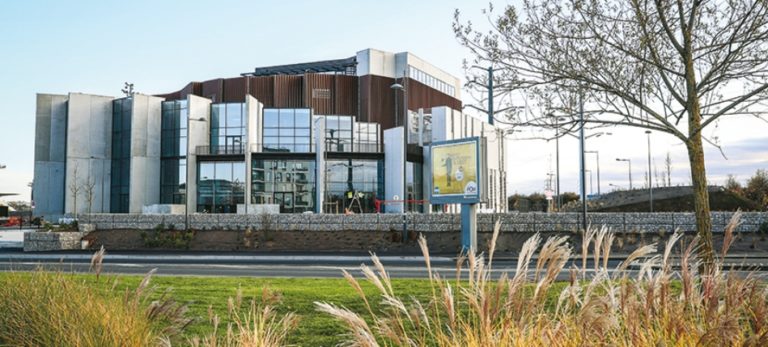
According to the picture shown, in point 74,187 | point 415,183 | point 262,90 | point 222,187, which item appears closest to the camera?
point 74,187

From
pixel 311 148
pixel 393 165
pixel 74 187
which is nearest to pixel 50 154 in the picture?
pixel 74 187

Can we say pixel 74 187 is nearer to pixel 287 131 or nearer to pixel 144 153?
pixel 144 153

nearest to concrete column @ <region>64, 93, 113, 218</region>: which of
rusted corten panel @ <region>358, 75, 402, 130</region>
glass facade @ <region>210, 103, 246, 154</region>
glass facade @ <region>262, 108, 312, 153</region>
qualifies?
glass facade @ <region>210, 103, 246, 154</region>

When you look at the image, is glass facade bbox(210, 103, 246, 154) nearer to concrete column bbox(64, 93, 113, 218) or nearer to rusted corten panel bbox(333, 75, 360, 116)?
rusted corten panel bbox(333, 75, 360, 116)

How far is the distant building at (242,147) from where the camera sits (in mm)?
50125

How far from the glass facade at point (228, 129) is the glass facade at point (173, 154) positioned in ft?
7.96

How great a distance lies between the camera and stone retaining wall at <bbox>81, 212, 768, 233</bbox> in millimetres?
25781

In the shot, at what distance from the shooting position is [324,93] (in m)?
57.3

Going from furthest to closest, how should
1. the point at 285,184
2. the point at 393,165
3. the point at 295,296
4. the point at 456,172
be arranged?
the point at 393,165 < the point at 285,184 < the point at 456,172 < the point at 295,296

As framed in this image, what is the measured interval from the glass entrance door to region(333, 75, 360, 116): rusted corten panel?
10838 mm

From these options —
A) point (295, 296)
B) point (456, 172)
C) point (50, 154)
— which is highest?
point (50, 154)

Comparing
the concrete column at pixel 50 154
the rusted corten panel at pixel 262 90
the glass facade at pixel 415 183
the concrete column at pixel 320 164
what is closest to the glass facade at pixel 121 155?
the concrete column at pixel 50 154

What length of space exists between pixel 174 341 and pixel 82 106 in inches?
2143

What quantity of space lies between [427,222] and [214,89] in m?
36.6
